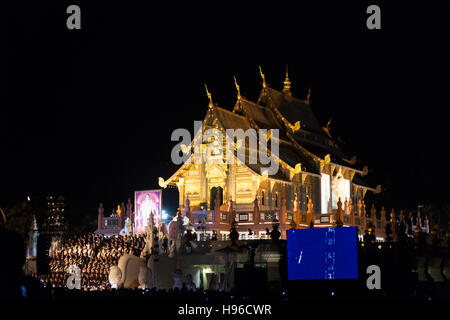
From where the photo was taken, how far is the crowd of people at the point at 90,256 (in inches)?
1332

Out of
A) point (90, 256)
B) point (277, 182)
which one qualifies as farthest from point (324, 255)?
point (277, 182)

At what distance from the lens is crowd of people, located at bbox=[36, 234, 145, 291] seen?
3384 cm

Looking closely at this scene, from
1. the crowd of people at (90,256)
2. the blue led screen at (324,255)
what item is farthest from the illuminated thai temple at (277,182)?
the blue led screen at (324,255)

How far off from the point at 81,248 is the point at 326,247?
14.3m

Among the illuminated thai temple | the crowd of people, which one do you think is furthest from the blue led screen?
the crowd of people

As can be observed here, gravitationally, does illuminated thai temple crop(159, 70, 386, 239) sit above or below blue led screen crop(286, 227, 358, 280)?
above

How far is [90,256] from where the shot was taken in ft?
117

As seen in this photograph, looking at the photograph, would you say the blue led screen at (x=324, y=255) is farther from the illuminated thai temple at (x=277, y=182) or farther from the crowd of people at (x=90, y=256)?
the crowd of people at (x=90, y=256)

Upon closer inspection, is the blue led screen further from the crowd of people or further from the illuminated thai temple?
the crowd of people

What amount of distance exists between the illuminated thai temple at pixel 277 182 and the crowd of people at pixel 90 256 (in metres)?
3.61

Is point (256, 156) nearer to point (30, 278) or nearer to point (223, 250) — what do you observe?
point (223, 250)

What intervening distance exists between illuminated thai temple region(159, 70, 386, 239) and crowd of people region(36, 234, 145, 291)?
11.8 feet

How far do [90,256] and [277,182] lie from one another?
11240 mm
